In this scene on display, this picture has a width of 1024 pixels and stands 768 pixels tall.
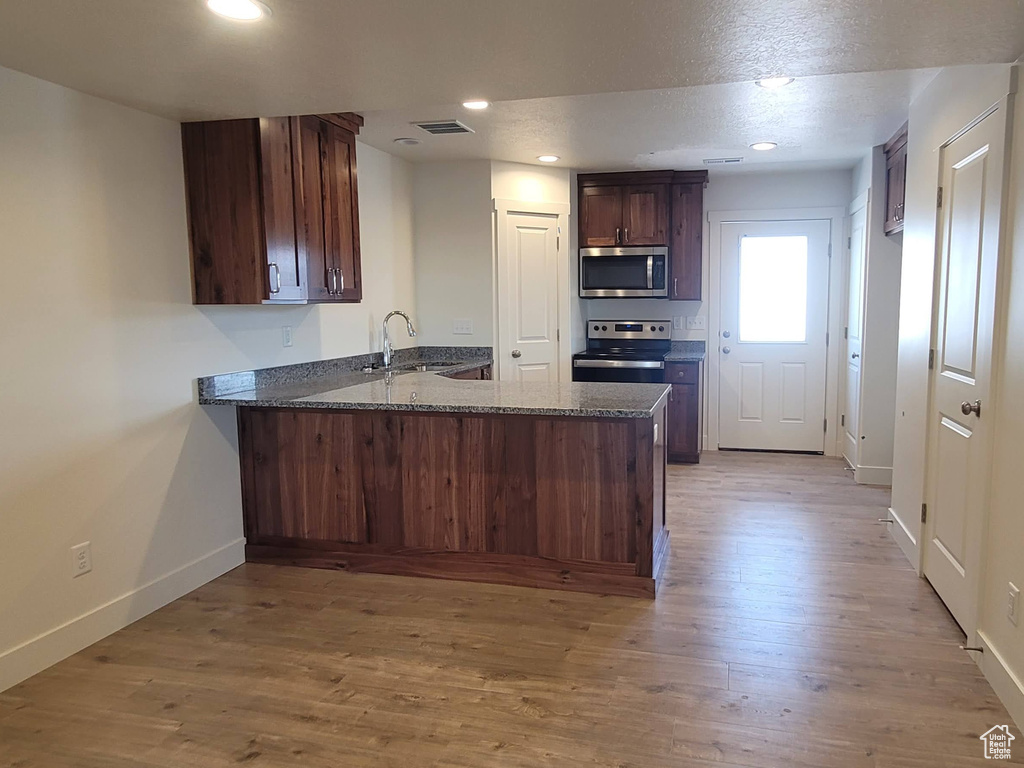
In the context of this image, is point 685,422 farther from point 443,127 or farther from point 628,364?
point 443,127

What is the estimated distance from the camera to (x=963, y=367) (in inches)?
113

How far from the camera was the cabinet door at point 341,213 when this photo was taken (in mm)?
3836

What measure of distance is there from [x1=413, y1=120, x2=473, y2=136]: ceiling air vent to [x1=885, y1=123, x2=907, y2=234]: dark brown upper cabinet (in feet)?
8.55

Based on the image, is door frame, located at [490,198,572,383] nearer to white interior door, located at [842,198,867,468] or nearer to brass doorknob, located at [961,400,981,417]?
white interior door, located at [842,198,867,468]

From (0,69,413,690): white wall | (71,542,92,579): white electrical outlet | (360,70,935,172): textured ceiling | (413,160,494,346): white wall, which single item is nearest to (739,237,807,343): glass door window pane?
(360,70,935,172): textured ceiling

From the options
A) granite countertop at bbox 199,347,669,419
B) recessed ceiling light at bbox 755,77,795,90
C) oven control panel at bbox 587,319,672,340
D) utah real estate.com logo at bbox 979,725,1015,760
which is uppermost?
recessed ceiling light at bbox 755,77,795,90

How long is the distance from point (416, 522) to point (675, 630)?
1328 millimetres

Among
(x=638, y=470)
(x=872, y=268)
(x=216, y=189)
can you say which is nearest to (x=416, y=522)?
(x=638, y=470)

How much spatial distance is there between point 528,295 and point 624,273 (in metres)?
1.02

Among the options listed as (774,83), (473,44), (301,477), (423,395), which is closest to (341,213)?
(423,395)

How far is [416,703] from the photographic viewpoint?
2.40 metres

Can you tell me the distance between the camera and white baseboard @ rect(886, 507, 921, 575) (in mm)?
3453

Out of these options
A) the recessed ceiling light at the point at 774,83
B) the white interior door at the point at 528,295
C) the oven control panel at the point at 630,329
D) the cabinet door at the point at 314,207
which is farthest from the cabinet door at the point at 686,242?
the cabinet door at the point at 314,207

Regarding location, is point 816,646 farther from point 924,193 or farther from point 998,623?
point 924,193
